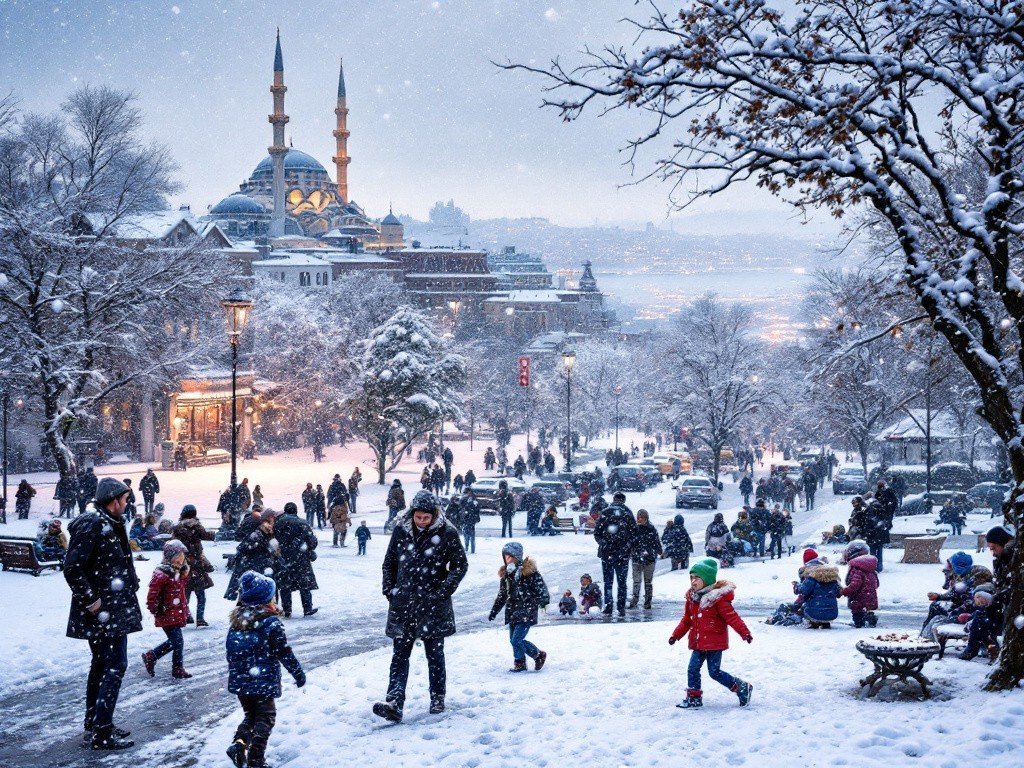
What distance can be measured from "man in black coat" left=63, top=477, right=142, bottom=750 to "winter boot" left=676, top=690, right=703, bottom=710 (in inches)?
164

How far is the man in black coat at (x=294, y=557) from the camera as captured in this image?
43.3 feet

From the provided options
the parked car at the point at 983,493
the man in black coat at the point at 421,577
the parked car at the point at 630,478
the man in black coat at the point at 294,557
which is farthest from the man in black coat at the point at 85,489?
the parked car at the point at 983,493

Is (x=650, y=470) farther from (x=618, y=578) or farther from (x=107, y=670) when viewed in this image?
(x=107, y=670)

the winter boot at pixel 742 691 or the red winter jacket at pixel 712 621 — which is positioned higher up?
the red winter jacket at pixel 712 621

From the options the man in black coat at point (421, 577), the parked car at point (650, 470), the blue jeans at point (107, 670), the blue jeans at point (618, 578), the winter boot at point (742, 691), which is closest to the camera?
the blue jeans at point (107, 670)

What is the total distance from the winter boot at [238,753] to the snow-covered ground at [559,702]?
44 cm

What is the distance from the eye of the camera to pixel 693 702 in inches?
329

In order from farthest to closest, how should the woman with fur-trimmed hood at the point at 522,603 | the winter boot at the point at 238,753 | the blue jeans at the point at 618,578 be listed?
the blue jeans at the point at 618,578 → the woman with fur-trimmed hood at the point at 522,603 → the winter boot at the point at 238,753

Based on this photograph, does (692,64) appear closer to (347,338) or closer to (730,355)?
(730,355)

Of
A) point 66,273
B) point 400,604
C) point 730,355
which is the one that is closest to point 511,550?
point 400,604

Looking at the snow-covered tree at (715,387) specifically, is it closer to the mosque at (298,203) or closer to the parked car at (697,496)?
the parked car at (697,496)

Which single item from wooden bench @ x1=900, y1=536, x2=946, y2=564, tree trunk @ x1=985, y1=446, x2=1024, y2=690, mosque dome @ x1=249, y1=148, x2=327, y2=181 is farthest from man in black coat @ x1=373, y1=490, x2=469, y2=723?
mosque dome @ x1=249, y1=148, x2=327, y2=181

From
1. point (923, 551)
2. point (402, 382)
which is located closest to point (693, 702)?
point (923, 551)

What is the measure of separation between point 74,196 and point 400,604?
893 inches
